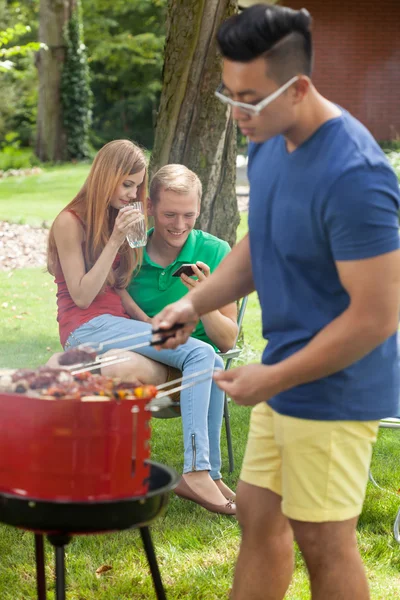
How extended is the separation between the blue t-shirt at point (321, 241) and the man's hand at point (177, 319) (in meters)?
0.20

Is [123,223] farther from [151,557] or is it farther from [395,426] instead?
[151,557]

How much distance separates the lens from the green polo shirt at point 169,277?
3918 mm

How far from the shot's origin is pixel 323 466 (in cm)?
200

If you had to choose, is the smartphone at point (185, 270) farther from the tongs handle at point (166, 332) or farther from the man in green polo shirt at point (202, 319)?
the tongs handle at point (166, 332)

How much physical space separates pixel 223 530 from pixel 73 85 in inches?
754

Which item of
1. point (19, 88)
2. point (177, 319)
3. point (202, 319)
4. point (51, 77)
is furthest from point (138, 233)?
point (19, 88)

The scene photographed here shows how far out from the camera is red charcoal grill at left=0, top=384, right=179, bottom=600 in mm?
1786

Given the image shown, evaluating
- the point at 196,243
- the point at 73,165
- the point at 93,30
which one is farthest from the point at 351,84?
the point at 196,243

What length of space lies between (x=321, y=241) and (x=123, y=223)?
186 centimetres

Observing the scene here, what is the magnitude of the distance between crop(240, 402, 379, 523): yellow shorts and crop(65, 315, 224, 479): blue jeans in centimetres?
161

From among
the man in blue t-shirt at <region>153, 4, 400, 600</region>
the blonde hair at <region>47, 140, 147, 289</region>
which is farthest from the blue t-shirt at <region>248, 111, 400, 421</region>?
the blonde hair at <region>47, 140, 147, 289</region>

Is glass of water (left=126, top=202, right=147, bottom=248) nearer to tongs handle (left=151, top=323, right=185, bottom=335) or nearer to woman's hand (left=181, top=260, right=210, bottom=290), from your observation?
woman's hand (left=181, top=260, right=210, bottom=290)

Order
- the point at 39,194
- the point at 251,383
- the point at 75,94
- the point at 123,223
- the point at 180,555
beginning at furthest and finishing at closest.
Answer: the point at 75,94
the point at 39,194
the point at 123,223
the point at 180,555
the point at 251,383

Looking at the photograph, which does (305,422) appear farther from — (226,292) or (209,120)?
(209,120)
